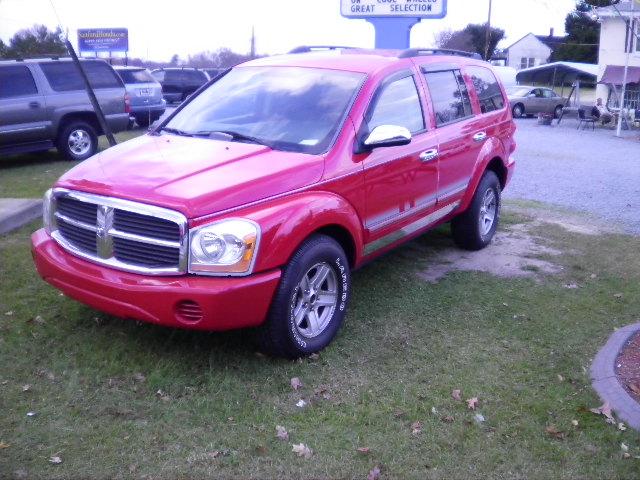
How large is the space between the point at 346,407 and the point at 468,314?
182 centimetres

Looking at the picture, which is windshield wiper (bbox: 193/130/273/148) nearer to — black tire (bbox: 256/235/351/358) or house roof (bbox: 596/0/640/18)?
black tire (bbox: 256/235/351/358)

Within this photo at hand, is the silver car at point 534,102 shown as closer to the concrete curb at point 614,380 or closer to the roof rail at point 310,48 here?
the roof rail at point 310,48

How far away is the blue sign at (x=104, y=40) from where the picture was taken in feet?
130

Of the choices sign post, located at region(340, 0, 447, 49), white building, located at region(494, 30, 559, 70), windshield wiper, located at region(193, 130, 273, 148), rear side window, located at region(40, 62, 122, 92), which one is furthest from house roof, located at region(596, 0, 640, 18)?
white building, located at region(494, 30, 559, 70)

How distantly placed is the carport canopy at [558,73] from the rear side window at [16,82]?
104ft

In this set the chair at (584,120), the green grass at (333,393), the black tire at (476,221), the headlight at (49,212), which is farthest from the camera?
the chair at (584,120)

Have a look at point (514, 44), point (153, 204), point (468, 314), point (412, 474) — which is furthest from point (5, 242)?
point (514, 44)

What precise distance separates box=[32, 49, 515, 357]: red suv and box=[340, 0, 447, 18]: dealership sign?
11.2 ft

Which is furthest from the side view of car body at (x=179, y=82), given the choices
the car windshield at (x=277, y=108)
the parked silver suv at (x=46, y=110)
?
the car windshield at (x=277, y=108)

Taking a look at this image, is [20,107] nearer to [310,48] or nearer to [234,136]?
[310,48]

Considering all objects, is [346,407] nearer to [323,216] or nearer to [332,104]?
[323,216]

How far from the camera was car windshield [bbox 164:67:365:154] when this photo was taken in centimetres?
509

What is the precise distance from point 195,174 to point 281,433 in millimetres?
1629

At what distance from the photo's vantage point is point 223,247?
13.3ft
